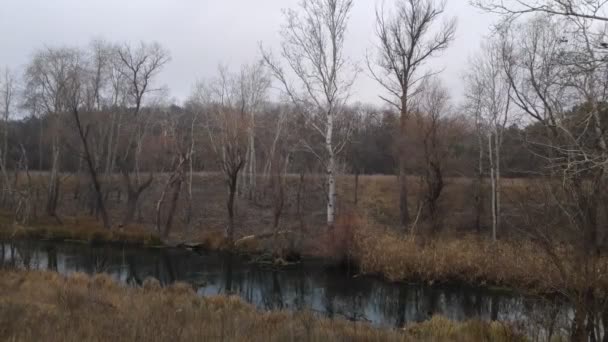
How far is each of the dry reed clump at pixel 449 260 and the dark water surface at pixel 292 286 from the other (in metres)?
0.59

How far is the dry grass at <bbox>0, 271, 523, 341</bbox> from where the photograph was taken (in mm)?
6160

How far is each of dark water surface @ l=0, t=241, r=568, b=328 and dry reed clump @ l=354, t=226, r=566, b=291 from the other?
0.59 m

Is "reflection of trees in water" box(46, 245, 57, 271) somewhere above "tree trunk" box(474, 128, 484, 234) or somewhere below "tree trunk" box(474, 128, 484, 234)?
below

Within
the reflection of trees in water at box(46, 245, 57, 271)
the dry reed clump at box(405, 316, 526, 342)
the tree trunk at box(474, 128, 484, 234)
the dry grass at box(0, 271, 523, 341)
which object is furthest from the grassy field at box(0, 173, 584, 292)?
the dry grass at box(0, 271, 523, 341)

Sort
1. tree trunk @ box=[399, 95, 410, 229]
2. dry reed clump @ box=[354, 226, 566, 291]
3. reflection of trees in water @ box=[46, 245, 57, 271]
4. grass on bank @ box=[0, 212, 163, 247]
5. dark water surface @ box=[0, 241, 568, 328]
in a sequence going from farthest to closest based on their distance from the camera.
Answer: grass on bank @ box=[0, 212, 163, 247] → tree trunk @ box=[399, 95, 410, 229] → reflection of trees in water @ box=[46, 245, 57, 271] → dry reed clump @ box=[354, 226, 566, 291] → dark water surface @ box=[0, 241, 568, 328]

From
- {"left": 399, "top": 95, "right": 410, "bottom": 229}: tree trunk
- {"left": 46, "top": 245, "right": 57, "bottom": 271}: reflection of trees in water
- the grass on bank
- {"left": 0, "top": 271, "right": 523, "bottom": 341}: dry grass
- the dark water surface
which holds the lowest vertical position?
the dark water surface

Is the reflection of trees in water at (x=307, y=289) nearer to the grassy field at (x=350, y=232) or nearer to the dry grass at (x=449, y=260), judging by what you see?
the dry grass at (x=449, y=260)

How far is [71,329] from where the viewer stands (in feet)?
20.4

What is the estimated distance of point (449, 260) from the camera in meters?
18.4

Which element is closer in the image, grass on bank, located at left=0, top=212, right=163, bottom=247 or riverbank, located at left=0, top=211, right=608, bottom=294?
riverbank, located at left=0, top=211, right=608, bottom=294

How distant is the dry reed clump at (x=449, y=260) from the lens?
17336 millimetres

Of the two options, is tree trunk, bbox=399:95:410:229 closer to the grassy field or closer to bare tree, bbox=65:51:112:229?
the grassy field

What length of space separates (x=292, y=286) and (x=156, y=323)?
459 inches

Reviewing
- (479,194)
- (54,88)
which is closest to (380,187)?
(479,194)
